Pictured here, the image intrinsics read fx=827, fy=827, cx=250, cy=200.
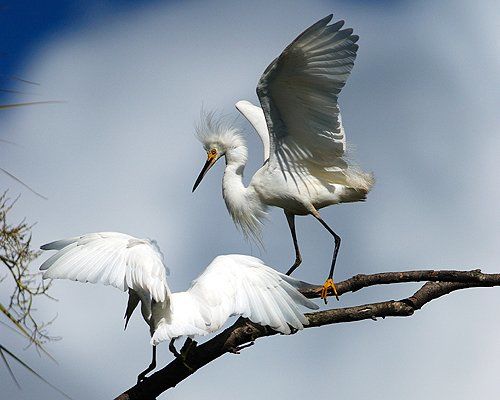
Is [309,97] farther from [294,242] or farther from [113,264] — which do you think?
[113,264]

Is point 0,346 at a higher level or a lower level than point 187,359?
higher

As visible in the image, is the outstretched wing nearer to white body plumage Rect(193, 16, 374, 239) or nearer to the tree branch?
the tree branch

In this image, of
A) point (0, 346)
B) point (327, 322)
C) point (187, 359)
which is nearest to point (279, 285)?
point (327, 322)

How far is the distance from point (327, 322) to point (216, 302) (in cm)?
57

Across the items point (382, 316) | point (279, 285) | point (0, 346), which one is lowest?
point (382, 316)

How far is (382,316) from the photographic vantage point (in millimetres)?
4105

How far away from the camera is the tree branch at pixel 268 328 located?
4070 mm

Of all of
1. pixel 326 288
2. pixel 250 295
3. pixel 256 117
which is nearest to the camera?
pixel 250 295

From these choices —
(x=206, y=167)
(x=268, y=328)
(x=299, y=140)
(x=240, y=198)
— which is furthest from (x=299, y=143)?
(x=268, y=328)

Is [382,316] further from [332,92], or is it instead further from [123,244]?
[332,92]

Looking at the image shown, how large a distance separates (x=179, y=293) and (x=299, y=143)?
82.6 inches

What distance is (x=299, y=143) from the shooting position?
Answer: 588cm

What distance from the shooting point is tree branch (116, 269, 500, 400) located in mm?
4070

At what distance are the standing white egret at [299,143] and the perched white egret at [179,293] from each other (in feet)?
2.19
